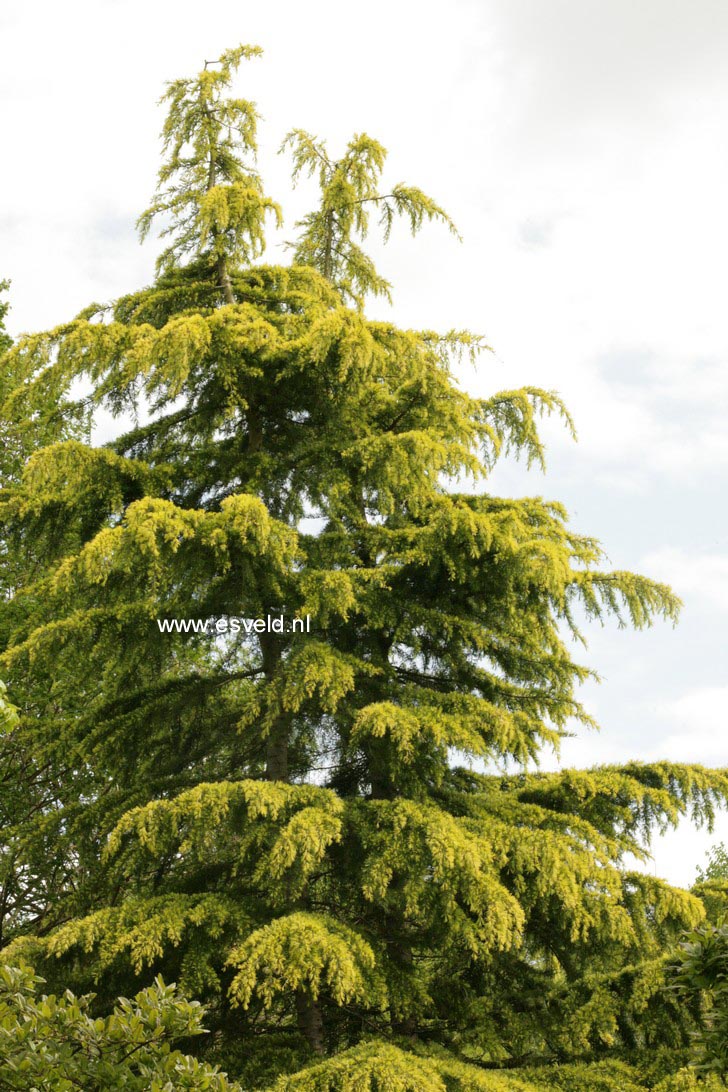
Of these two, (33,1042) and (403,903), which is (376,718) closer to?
(403,903)

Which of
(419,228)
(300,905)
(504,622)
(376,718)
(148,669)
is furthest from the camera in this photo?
(419,228)

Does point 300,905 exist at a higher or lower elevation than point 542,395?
lower

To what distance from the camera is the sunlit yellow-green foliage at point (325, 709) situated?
280 inches

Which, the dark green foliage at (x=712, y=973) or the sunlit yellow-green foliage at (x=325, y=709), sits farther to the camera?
the sunlit yellow-green foliage at (x=325, y=709)

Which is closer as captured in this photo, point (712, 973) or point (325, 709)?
point (712, 973)

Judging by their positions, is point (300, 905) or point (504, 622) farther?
point (504, 622)

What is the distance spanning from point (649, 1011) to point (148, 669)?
551 centimetres

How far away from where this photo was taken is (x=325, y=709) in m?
8.71

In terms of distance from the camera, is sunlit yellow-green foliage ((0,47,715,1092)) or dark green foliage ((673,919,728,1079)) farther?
sunlit yellow-green foliage ((0,47,715,1092))

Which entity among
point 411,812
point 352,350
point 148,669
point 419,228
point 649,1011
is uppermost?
point 419,228

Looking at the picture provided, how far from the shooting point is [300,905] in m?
7.90

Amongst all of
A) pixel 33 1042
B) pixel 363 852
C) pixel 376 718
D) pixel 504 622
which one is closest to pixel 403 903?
pixel 363 852

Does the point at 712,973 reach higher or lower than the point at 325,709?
lower

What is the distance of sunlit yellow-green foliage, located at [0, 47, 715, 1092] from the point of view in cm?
711
